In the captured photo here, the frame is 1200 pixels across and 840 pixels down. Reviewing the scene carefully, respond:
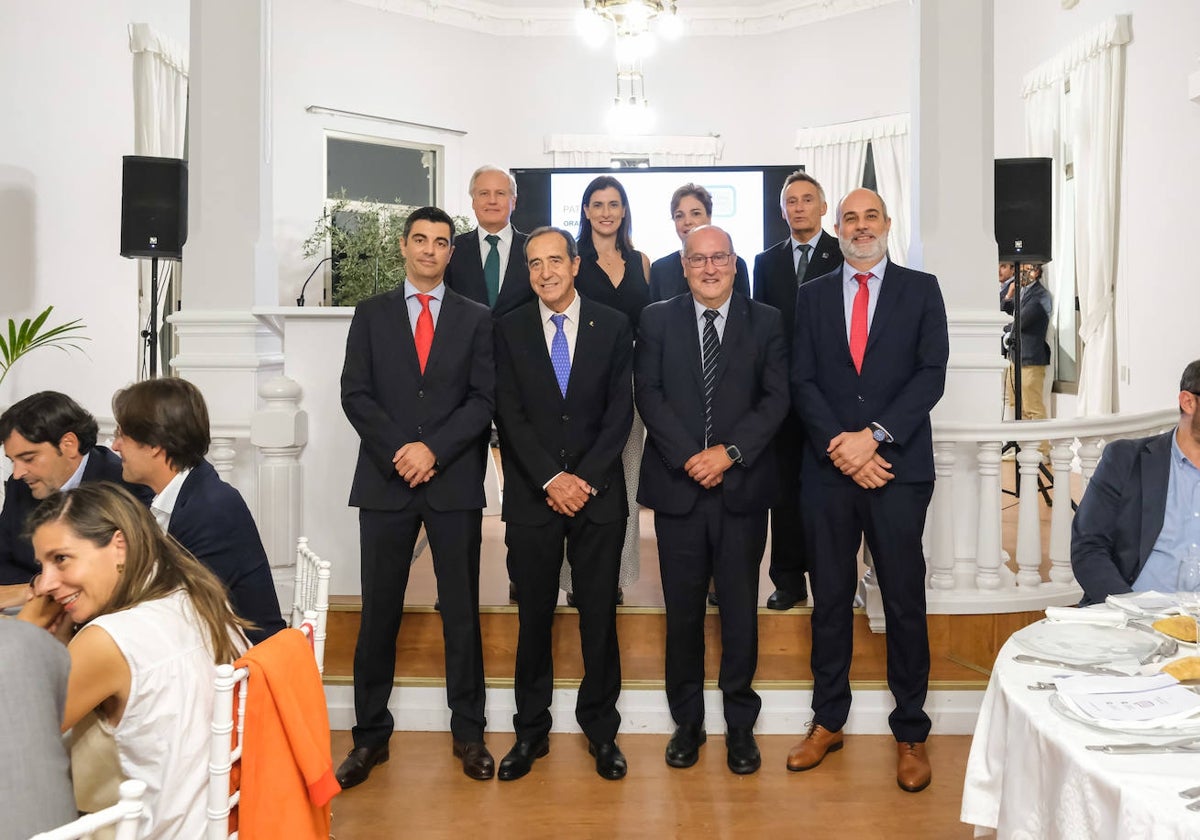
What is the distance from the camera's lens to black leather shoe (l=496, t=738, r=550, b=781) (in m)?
3.15

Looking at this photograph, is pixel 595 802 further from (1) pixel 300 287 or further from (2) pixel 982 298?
(1) pixel 300 287

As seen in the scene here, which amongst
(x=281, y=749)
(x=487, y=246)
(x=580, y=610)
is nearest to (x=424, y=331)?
(x=487, y=246)

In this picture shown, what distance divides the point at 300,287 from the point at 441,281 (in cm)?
620

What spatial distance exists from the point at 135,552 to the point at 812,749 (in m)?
2.20

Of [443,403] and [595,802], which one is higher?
[443,403]

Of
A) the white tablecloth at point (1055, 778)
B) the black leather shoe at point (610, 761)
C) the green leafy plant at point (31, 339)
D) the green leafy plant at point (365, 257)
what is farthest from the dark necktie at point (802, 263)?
the green leafy plant at point (365, 257)

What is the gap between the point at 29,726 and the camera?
1342 millimetres

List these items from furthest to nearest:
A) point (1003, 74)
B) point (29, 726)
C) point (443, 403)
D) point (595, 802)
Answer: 1. point (1003, 74)
2. point (443, 403)
3. point (595, 802)
4. point (29, 726)

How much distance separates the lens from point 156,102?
21.8ft

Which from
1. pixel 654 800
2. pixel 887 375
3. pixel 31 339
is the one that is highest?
pixel 31 339

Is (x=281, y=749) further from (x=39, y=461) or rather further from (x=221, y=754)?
(x=39, y=461)

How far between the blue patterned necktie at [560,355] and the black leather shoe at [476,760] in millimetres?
1112

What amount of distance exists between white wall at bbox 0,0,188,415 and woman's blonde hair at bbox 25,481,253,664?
441 cm

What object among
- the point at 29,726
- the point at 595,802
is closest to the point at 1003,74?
the point at 595,802
